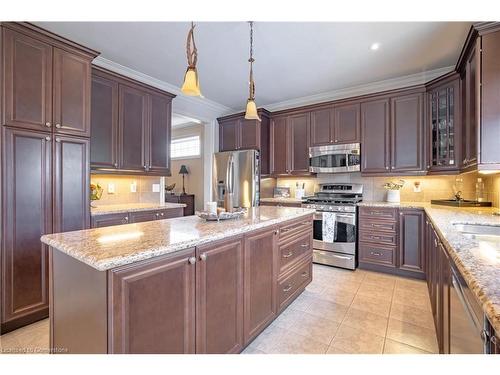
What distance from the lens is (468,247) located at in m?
1.12

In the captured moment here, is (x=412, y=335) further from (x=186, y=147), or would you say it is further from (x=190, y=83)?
(x=186, y=147)

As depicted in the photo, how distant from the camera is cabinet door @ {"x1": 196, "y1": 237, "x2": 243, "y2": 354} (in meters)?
1.30

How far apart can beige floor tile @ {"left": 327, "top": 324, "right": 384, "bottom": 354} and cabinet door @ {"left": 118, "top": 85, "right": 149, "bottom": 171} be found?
9.20 feet

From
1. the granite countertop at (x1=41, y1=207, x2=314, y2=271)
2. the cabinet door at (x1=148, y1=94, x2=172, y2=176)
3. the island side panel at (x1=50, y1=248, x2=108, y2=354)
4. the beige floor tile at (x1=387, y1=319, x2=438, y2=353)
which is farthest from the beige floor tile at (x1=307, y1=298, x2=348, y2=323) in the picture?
the cabinet door at (x1=148, y1=94, x2=172, y2=176)

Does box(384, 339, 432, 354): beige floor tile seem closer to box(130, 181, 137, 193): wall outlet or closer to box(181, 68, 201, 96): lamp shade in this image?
box(181, 68, 201, 96): lamp shade

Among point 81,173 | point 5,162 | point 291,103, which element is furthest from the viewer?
point 291,103

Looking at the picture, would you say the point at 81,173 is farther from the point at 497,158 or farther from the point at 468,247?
the point at 497,158

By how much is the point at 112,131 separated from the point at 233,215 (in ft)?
6.38

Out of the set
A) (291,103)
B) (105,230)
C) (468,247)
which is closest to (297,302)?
(468,247)

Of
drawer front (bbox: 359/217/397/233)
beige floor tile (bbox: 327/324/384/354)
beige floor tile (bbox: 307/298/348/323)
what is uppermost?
drawer front (bbox: 359/217/397/233)

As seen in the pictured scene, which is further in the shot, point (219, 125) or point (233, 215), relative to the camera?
point (219, 125)

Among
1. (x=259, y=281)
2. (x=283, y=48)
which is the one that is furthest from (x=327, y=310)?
(x=283, y=48)
